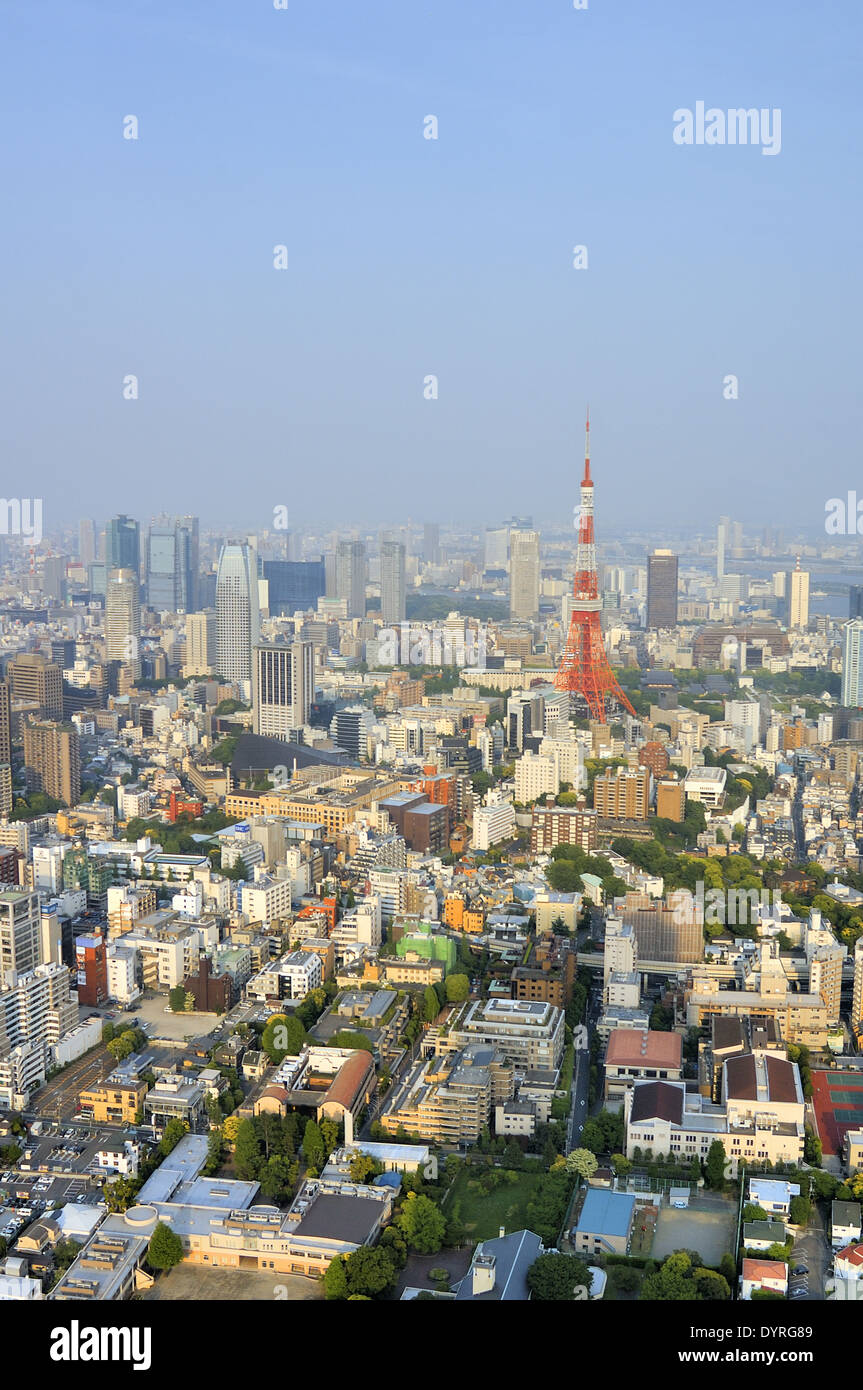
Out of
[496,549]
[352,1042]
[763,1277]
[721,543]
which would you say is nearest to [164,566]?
[496,549]

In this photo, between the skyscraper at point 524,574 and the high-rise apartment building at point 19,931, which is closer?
the high-rise apartment building at point 19,931

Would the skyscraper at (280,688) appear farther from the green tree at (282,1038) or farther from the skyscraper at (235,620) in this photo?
the green tree at (282,1038)

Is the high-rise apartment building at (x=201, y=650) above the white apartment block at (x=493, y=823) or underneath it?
above

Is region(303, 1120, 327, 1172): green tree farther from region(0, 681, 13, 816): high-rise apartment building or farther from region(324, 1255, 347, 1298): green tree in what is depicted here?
region(0, 681, 13, 816): high-rise apartment building

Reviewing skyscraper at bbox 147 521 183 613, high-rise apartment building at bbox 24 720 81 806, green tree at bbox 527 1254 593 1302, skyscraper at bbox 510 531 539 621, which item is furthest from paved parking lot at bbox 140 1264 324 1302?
skyscraper at bbox 147 521 183 613

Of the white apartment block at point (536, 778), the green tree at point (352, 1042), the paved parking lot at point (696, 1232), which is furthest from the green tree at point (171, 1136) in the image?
the white apartment block at point (536, 778)

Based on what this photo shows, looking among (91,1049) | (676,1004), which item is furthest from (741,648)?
(91,1049)

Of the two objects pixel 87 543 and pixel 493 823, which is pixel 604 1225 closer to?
pixel 493 823
